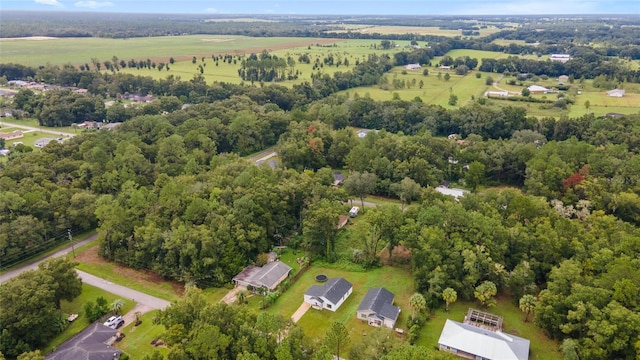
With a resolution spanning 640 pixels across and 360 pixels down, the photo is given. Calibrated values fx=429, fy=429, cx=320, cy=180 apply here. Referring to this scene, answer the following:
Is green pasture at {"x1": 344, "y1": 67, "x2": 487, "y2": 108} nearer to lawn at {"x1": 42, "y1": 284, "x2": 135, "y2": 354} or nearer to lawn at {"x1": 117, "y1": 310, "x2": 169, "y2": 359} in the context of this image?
lawn at {"x1": 42, "y1": 284, "x2": 135, "y2": 354}

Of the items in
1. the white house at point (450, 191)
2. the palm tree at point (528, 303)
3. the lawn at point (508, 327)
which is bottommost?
the lawn at point (508, 327)

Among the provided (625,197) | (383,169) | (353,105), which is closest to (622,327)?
(625,197)

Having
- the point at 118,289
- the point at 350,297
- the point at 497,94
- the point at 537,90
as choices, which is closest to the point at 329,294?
the point at 350,297

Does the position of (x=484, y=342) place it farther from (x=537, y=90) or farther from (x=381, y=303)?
(x=537, y=90)

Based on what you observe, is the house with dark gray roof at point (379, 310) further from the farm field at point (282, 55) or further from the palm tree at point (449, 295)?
the farm field at point (282, 55)

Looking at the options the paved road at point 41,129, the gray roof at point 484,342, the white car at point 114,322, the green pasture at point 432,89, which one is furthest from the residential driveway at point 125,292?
the green pasture at point 432,89

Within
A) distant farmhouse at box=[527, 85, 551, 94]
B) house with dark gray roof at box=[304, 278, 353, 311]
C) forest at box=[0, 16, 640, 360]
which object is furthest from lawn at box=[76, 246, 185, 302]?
distant farmhouse at box=[527, 85, 551, 94]

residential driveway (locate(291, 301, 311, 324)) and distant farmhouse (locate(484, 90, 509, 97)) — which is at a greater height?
distant farmhouse (locate(484, 90, 509, 97))
